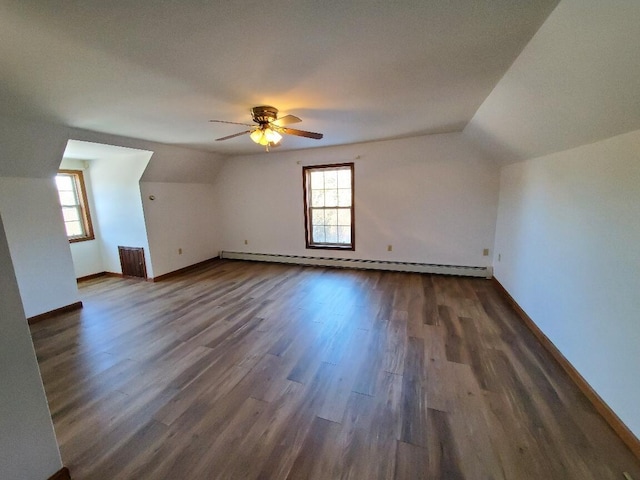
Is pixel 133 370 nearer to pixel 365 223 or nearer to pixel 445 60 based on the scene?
pixel 445 60

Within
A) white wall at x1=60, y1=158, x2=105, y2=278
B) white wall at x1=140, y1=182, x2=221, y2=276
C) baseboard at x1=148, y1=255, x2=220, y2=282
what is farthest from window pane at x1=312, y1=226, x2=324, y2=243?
white wall at x1=60, y1=158, x2=105, y2=278

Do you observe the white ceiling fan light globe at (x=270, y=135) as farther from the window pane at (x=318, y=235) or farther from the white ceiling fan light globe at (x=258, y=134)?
the window pane at (x=318, y=235)

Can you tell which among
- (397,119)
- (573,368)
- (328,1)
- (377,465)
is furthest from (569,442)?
(397,119)

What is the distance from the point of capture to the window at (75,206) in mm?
4581

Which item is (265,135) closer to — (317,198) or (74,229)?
(317,198)

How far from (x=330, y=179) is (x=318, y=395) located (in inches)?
154

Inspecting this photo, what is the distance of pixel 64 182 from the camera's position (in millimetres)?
4578

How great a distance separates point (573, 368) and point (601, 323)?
50 cm

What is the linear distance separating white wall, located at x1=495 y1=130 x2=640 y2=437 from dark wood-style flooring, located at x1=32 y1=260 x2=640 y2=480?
0.91 feet

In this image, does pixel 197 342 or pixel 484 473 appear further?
pixel 197 342

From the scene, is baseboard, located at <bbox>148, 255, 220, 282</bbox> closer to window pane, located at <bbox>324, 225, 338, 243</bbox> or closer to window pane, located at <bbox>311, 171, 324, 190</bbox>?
window pane, located at <bbox>324, 225, 338, 243</bbox>

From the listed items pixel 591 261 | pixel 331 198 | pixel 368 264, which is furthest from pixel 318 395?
pixel 331 198

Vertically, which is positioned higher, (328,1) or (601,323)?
(328,1)

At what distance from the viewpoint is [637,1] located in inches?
38.9
